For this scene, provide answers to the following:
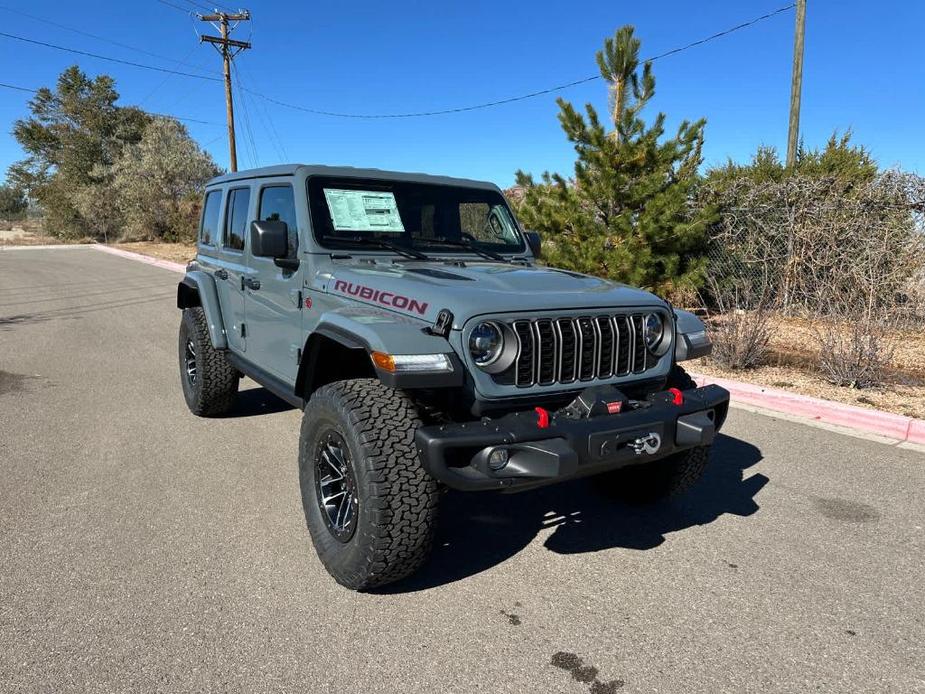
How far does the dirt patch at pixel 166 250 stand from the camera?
24292mm

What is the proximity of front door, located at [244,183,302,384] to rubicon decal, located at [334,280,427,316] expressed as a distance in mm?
471

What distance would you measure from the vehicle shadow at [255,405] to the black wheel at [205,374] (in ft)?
0.64

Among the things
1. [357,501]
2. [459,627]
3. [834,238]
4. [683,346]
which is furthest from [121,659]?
[834,238]

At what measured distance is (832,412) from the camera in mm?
5605

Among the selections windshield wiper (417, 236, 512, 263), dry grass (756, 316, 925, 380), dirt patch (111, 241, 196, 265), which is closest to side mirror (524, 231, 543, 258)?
windshield wiper (417, 236, 512, 263)

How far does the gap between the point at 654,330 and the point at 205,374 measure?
3.44 m

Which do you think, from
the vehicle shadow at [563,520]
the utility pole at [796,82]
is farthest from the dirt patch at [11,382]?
the utility pole at [796,82]

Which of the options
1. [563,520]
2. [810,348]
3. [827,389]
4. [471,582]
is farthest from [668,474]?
[810,348]

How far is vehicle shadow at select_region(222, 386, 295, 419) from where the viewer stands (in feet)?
18.3

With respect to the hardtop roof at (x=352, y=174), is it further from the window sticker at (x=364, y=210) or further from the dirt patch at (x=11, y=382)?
the dirt patch at (x=11, y=382)

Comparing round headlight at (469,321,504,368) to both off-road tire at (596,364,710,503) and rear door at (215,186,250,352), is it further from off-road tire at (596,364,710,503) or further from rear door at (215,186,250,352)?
rear door at (215,186,250,352)

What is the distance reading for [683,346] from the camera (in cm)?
338

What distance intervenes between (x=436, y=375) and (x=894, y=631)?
Result: 6.97ft

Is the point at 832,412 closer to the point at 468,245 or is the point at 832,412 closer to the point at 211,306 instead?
the point at 468,245
